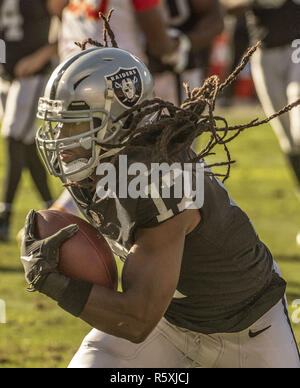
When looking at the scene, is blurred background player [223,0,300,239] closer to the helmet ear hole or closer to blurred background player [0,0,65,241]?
blurred background player [0,0,65,241]

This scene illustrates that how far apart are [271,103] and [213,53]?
7830 mm

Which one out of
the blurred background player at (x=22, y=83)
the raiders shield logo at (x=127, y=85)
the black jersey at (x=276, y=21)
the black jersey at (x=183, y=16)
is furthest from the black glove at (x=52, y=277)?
the black jersey at (x=276, y=21)

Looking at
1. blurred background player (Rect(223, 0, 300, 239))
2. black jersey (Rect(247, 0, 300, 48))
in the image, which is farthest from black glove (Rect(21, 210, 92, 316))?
black jersey (Rect(247, 0, 300, 48))

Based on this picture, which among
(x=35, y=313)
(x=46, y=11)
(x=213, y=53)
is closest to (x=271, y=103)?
(x=46, y=11)

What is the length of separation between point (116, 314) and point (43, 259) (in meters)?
0.28

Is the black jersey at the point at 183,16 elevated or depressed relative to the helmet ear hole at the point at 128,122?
depressed

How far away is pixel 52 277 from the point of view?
2812 mm

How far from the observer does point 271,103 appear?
261 inches

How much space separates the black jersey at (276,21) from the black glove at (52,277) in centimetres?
397

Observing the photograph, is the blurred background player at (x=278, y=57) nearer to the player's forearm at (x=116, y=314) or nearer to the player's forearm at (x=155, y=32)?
the player's forearm at (x=155, y=32)

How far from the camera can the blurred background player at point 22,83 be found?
6.47 m

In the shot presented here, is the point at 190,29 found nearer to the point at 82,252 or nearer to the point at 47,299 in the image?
the point at 47,299

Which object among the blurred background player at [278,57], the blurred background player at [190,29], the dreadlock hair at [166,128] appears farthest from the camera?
the blurred background player at [278,57]
